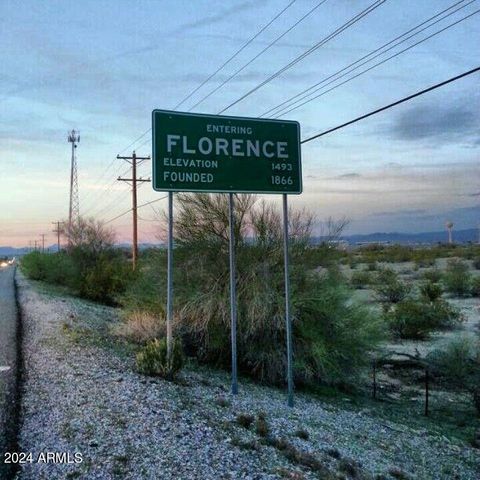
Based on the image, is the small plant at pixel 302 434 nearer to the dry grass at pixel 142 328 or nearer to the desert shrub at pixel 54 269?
the dry grass at pixel 142 328

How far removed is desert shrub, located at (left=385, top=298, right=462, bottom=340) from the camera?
2303cm

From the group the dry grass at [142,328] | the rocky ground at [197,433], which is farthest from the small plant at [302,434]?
the dry grass at [142,328]

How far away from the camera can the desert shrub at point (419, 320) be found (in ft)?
75.6

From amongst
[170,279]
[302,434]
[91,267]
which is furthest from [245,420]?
[91,267]

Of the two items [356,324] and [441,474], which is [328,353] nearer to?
[356,324]

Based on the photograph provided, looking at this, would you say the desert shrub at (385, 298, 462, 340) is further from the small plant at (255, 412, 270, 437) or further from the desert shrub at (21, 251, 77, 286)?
the desert shrub at (21, 251, 77, 286)

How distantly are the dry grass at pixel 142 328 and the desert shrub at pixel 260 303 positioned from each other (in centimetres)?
60

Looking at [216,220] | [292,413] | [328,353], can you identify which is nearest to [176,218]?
[216,220]

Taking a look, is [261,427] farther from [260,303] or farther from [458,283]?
[458,283]

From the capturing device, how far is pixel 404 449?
26.9ft

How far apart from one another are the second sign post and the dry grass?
379cm

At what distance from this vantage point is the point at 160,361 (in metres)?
9.48

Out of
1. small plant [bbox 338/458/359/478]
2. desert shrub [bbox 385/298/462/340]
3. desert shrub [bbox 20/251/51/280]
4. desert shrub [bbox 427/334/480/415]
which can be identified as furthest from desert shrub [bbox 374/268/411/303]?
desert shrub [bbox 20/251/51/280]

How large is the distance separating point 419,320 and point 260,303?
1353 cm
